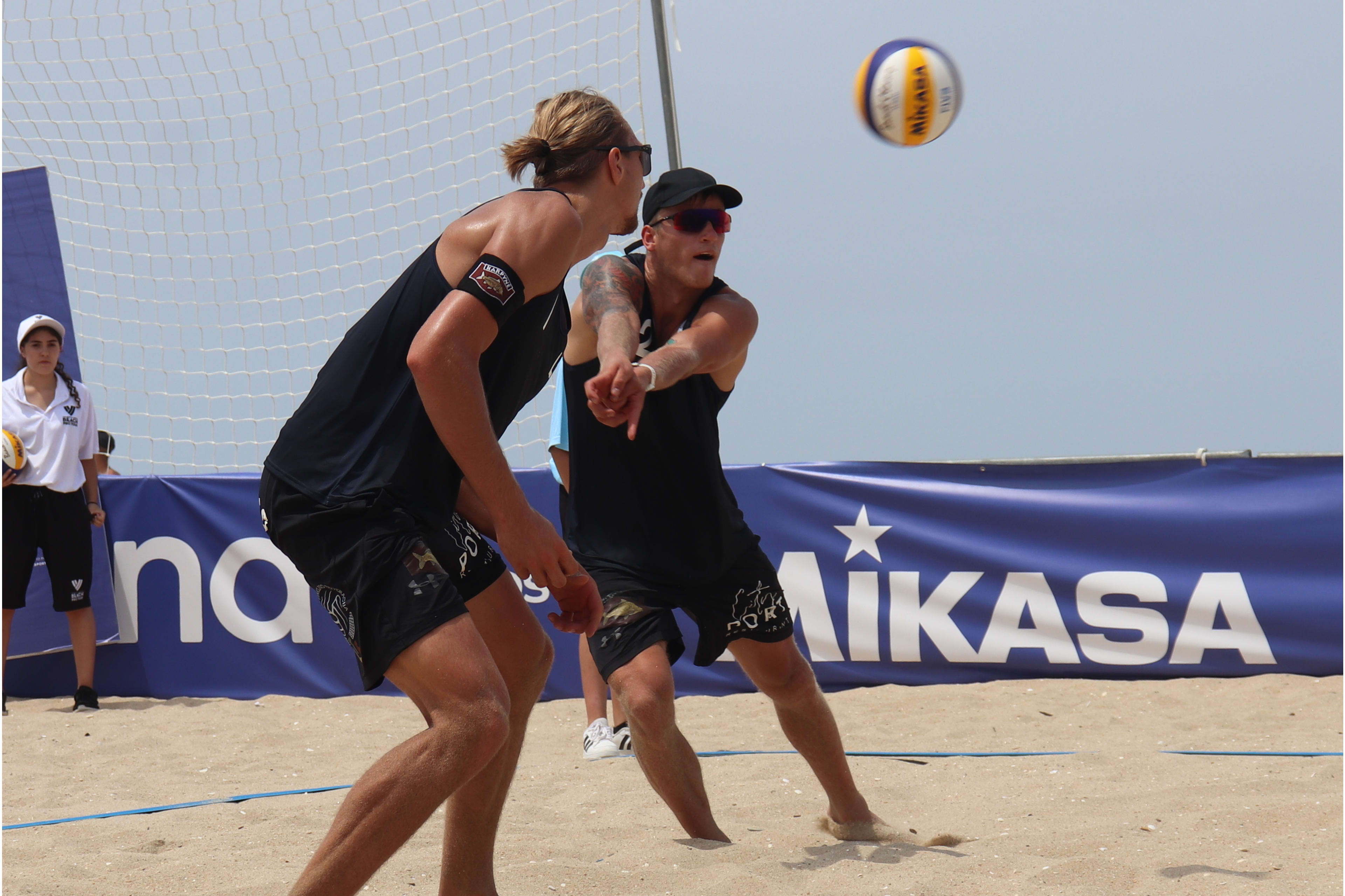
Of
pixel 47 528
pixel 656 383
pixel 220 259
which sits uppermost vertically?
pixel 220 259

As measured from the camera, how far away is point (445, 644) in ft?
6.68

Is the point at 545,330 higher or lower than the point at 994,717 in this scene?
higher

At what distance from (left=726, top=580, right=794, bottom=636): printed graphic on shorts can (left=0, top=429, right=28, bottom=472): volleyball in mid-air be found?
4536mm

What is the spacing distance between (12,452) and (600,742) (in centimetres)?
360

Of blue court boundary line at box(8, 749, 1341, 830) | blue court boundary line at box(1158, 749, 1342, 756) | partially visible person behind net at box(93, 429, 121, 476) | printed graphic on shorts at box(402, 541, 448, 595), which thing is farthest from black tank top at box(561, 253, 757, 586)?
partially visible person behind net at box(93, 429, 121, 476)

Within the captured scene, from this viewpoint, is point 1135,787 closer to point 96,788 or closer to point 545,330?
point 545,330

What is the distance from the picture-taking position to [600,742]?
4492 mm

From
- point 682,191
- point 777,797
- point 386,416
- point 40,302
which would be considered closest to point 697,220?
point 682,191

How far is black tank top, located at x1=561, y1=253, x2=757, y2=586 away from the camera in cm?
315

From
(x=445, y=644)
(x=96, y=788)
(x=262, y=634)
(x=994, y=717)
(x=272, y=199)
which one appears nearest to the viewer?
(x=445, y=644)

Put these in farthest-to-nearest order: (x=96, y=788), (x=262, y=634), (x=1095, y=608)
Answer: (x=262, y=634) → (x=1095, y=608) → (x=96, y=788)

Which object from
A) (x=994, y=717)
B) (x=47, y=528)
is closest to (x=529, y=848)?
(x=994, y=717)

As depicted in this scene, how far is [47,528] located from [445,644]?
4.84m

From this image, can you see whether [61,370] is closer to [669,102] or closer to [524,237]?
[669,102]
